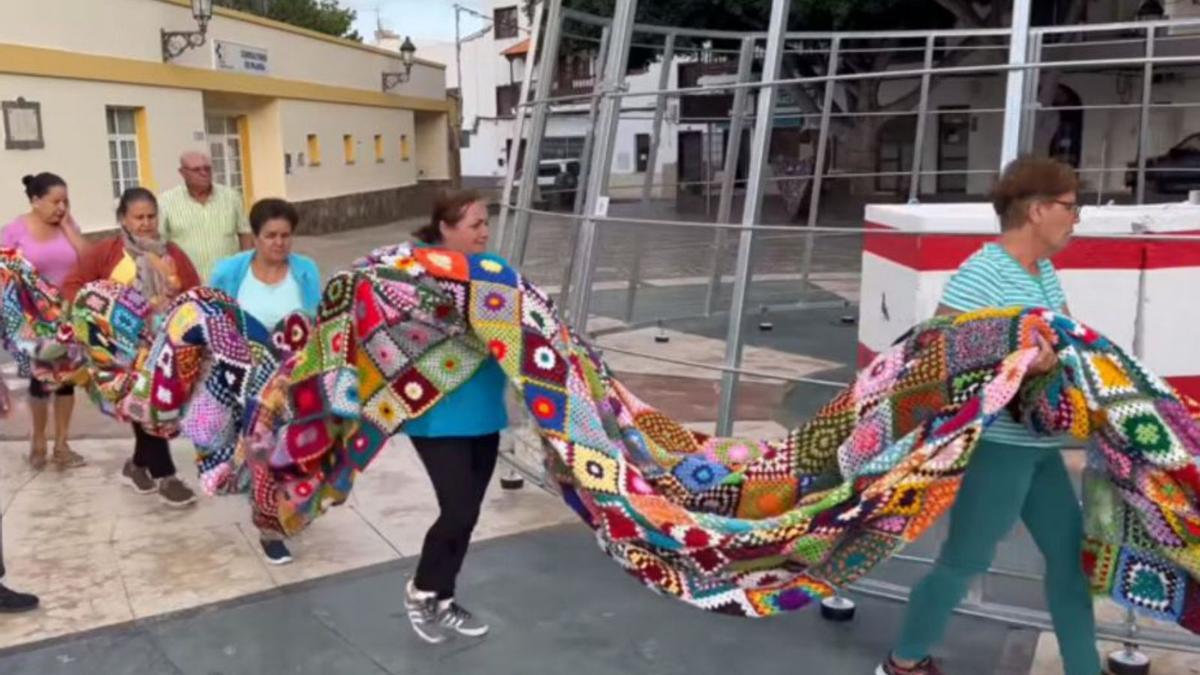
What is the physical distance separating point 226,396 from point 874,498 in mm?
2702

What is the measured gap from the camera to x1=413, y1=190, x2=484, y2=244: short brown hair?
356cm

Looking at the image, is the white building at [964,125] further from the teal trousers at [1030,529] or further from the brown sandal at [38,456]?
the teal trousers at [1030,529]

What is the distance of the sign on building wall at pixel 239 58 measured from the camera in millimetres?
18969

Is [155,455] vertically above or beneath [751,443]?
beneath

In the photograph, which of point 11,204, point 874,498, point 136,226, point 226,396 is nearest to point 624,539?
point 874,498

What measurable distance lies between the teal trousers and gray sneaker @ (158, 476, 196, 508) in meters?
3.58

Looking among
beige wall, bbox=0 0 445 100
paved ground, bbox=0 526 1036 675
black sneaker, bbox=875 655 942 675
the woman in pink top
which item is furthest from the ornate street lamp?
black sneaker, bbox=875 655 942 675

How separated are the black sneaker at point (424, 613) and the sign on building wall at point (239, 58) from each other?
55.7ft

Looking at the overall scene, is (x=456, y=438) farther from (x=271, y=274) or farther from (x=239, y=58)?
(x=239, y=58)

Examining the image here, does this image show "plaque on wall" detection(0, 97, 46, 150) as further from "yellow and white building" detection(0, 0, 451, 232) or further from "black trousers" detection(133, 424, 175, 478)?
"black trousers" detection(133, 424, 175, 478)

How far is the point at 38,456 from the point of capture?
6.07 metres

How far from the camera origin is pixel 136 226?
5.30 metres

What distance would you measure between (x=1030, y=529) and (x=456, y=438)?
170cm

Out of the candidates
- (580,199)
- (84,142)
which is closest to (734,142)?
(580,199)
